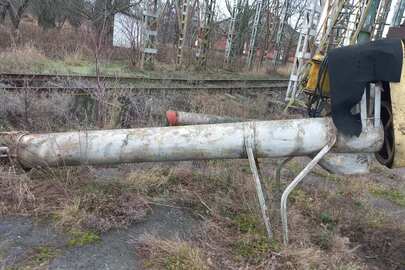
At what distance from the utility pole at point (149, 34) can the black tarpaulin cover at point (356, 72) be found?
11155mm

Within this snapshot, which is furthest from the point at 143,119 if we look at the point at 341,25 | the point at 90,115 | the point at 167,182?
the point at 341,25

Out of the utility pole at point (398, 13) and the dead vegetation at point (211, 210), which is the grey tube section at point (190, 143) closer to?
the dead vegetation at point (211, 210)

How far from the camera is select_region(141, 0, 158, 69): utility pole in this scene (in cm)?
1368

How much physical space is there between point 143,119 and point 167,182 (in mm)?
2550

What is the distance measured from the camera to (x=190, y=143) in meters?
3.68

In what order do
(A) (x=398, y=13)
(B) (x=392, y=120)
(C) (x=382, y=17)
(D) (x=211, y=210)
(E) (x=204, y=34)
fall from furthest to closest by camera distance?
(C) (x=382, y=17), (A) (x=398, y=13), (E) (x=204, y=34), (D) (x=211, y=210), (B) (x=392, y=120)

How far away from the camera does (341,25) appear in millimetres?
12344

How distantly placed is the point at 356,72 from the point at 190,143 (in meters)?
1.63

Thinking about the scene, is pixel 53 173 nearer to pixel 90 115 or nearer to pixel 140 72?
pixel 90 115

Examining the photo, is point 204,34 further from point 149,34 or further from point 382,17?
point 382,17

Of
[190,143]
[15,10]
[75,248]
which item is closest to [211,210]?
[190,143]

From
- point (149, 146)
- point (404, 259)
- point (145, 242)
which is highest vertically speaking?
point (149, 146)

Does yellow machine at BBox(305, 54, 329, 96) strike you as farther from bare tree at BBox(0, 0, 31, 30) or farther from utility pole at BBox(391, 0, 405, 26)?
→ bare tree at BBox(0, 0, 31, 30)

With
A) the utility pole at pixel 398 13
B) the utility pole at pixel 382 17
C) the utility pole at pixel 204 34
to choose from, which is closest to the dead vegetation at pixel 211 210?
the utility pole at pixel 204 34
